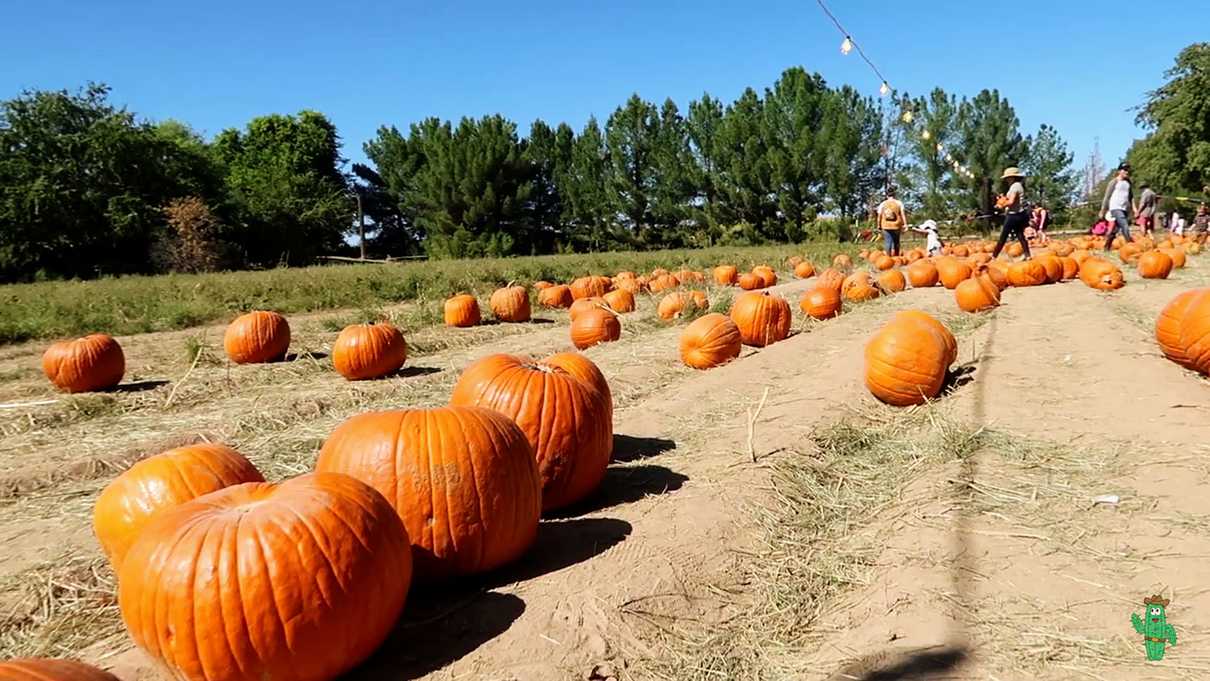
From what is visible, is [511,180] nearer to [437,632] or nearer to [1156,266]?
[1156,266]

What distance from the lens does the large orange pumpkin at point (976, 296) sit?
9477mm

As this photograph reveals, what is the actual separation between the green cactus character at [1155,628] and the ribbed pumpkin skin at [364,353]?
21.8ft

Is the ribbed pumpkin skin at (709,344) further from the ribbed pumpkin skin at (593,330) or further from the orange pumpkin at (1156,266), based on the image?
the orange pumpkin at (1156,266)

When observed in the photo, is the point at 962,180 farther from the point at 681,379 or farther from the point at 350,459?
the point at 350,459

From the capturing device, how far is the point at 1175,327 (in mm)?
5582

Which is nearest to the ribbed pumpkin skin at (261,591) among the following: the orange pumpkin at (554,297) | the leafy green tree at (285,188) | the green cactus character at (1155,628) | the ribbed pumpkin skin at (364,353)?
the green cactus character at (1155,628)

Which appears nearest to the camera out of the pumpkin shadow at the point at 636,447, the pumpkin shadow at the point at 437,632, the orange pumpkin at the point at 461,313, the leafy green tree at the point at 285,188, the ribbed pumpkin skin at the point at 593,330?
the pumpkin shadow at the point at 437,632

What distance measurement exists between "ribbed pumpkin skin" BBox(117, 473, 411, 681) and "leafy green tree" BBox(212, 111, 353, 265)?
39.7 meters

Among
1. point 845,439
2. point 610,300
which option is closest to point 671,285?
point 610,300

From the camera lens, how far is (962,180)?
46719 mm

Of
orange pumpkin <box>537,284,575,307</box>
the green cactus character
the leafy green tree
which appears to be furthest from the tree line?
the green cactus character

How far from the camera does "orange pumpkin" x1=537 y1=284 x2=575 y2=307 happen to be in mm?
13852

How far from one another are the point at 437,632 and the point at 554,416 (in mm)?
1391

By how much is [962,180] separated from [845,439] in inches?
1905
